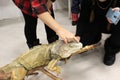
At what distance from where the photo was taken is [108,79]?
1.24 m

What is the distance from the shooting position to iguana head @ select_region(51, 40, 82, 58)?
0.98 m

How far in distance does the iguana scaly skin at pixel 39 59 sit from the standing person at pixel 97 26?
0.31 meters

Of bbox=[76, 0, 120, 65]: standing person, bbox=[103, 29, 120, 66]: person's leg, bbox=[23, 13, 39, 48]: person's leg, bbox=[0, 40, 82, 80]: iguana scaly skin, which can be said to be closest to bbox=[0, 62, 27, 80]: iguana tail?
bbox=[0, 40, 82, 80]: iguana scaly skin

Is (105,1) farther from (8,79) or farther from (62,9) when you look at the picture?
(62,9)

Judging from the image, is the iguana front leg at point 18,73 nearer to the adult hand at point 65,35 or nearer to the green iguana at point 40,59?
the green iguana at point 40,59

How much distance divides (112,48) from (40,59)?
0.56 meters

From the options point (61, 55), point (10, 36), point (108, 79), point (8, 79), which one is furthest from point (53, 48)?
point (10, 36)

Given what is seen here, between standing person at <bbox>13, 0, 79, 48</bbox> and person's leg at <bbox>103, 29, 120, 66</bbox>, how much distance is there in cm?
34

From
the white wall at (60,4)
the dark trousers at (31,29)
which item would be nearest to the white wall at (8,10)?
the white wall at (60,4)

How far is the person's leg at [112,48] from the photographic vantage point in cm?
135

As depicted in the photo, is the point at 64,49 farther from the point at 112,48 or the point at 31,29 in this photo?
the point at 112,48

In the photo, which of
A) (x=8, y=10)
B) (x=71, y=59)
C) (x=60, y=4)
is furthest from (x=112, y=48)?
(x=8, y=10)

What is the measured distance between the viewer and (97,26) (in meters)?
1.36

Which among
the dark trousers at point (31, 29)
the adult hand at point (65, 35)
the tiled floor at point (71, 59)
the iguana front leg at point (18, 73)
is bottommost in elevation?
the tiled floor at point (71, 59)
